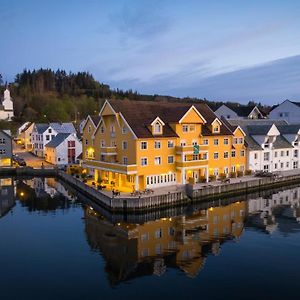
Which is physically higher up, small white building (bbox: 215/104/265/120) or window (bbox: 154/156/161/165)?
small white building (bbox: 215/104/265/120)

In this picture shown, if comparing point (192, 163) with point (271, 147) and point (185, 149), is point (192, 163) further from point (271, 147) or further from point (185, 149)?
point (271, 147)

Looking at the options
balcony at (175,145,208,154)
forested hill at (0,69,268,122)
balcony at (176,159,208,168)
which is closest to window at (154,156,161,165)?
balcony at (176,159,208,168)

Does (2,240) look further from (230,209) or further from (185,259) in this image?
(230,209)

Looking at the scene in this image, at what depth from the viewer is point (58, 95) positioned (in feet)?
565

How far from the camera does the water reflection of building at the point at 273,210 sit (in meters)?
34.1

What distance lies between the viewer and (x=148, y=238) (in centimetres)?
3000

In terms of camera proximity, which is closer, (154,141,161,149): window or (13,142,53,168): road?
(154,141,161,149): window

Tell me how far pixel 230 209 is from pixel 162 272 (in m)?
18.1

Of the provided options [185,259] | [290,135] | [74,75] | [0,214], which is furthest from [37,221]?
[74,75]

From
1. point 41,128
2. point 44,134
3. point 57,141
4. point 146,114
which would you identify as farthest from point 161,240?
point 41,128

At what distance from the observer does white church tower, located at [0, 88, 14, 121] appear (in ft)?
416

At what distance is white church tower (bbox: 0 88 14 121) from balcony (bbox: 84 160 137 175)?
3524 inches

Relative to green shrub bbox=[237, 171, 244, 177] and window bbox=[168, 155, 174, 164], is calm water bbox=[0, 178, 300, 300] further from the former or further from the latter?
green shrub bbox=[237, 171, 244, 177]

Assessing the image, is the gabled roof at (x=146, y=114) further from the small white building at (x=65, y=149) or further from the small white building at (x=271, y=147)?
the small white building at (x=65, y=149)
